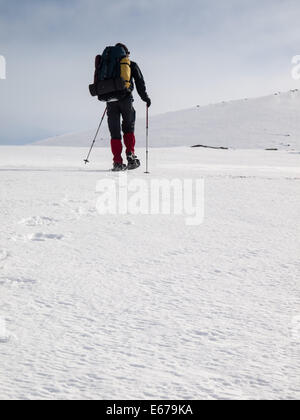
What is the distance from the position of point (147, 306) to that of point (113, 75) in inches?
170

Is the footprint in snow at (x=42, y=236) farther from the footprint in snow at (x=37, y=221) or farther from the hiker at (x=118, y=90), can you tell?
the hiker at (x=118, y=90)

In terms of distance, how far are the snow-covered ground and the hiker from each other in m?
2.83

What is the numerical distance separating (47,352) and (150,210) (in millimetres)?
1812

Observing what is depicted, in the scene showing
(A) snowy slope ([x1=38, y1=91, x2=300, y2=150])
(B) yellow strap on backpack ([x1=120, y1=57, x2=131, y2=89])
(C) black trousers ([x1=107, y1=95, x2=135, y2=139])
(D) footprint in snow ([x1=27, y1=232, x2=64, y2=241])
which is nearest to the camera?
(D) footprint in snow ([x1=27, y1=232, x2=64, y2=241])

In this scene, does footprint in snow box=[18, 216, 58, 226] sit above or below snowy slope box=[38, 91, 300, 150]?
below

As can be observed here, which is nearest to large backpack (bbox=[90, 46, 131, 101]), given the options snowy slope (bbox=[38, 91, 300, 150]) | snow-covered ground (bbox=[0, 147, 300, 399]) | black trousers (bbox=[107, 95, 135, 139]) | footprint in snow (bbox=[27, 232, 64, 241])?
black trousers (bbox=[107, 95, 135, 139])

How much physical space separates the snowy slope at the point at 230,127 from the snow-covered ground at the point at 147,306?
1700 cm

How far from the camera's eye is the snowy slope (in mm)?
20094

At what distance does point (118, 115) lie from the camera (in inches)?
214

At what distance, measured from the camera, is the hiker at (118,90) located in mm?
5145

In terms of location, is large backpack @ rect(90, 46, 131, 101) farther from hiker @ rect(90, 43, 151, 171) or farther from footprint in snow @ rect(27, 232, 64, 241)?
footprint in snow @ rect(27, 232, 64, 241)

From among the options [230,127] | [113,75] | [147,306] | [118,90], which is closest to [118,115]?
[118,90]

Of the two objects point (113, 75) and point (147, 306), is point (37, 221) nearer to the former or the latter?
point (147, 306)
